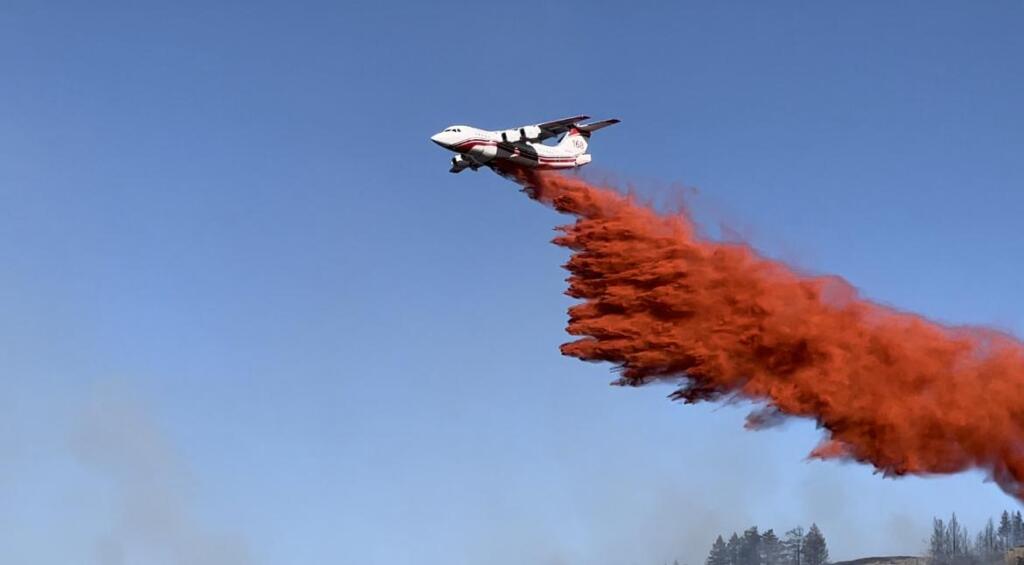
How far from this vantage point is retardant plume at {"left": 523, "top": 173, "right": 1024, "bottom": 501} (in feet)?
146

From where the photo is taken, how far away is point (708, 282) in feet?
148

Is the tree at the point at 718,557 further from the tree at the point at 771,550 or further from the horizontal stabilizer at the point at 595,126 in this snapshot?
the horizontal stabilizer at the point at 595,126

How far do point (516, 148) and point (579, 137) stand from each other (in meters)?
4.25

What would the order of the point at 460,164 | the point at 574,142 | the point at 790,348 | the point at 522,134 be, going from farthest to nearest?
1. the point at 574,142
2. the point at 522,134
3. the point at 460,164
4. the point at 790,348

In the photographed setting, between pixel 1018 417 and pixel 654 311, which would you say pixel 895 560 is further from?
pixel 654 311

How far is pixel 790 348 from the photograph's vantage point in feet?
147

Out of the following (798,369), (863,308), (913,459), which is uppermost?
(863,308)

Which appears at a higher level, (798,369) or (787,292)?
(787,292)

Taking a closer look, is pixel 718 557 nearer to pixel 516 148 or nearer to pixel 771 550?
pixel 771 550

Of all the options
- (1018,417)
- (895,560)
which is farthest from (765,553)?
(1018,417)

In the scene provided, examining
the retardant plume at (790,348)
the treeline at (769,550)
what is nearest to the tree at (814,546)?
the treeline at (769,550)

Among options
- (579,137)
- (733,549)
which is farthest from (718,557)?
(579,137)

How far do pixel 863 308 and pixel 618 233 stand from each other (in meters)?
10.6

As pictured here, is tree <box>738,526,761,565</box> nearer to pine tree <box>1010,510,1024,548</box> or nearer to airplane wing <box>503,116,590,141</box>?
pine tree <box>1010,510,1024,548</box>
